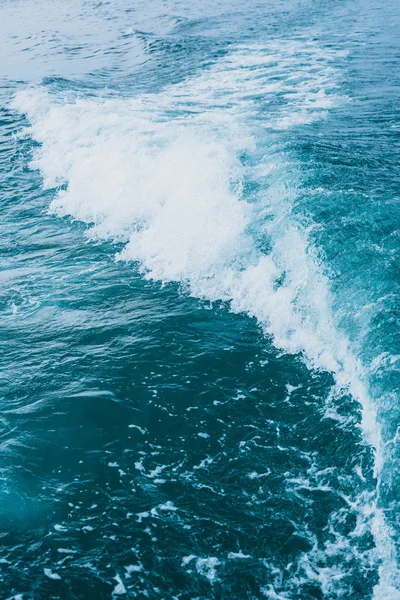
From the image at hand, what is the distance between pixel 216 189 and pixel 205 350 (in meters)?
5.77

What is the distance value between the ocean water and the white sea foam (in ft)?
0.19

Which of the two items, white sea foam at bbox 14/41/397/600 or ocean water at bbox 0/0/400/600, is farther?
white sea foam at bbox 14/41/397/600

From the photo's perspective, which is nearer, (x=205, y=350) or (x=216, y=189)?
(x=205, y=350)

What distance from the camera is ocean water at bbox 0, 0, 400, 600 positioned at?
6664mm

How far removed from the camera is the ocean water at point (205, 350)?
21.9 ft

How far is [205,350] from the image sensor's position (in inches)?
390

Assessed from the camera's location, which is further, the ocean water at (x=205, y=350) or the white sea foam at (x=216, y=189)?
the white sea foam at (x=216, y=189)

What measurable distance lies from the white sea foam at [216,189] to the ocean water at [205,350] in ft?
0.19

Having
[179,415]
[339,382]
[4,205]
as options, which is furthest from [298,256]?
[4,205]

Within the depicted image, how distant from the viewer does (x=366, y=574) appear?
20.2 ft

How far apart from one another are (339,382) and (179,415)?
2703 mm

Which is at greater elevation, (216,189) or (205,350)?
(216,189)

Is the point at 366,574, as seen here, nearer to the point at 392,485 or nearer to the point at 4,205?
the point at 392,485

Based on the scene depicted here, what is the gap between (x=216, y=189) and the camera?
556 inches
